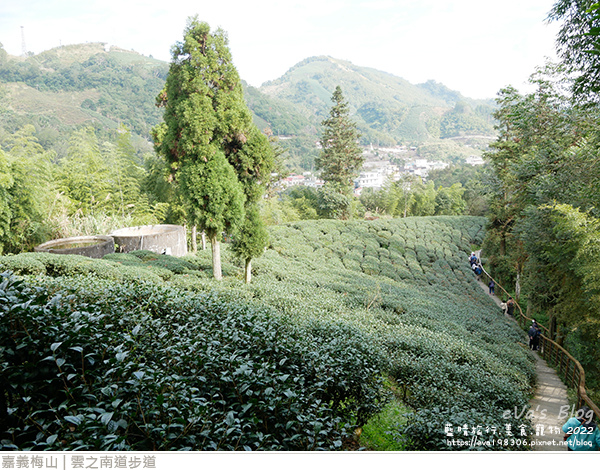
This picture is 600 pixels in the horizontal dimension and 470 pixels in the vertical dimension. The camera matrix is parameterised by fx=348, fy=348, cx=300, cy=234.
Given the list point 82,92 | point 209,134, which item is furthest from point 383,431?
point 82,92

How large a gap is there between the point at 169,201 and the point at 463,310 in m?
11.0

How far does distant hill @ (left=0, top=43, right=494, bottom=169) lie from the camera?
1279 cm

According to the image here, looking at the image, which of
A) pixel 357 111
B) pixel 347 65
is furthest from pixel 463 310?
pixel 347 65

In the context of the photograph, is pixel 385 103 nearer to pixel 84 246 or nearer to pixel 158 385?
pixel 84 246

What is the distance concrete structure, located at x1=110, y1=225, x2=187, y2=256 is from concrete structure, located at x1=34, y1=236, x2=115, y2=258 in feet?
1.67

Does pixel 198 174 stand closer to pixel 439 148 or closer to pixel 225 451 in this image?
pixel 225 451

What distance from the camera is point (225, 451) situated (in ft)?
5.59

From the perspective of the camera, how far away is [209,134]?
664 cm

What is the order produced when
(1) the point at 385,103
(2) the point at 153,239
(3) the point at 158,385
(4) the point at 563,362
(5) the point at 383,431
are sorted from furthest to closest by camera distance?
1. (1) the point at 385,103
2. (2) the point at 153,239
3. (4) the point at 563,362
4. (5) the point at 383,431
5. (3) the point at 158,385

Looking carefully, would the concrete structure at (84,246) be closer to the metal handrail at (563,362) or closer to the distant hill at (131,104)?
the distant hill at (131,104)

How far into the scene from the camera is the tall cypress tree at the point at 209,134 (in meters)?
6.47

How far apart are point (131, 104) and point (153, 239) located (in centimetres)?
1875

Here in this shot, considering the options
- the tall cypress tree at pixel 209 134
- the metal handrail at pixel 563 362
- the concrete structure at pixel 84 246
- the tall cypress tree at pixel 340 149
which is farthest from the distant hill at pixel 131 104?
the metal handrail at pixel 563 362

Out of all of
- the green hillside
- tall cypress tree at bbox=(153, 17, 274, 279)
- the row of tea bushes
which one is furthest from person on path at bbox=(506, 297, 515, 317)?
the row of tea bushes
